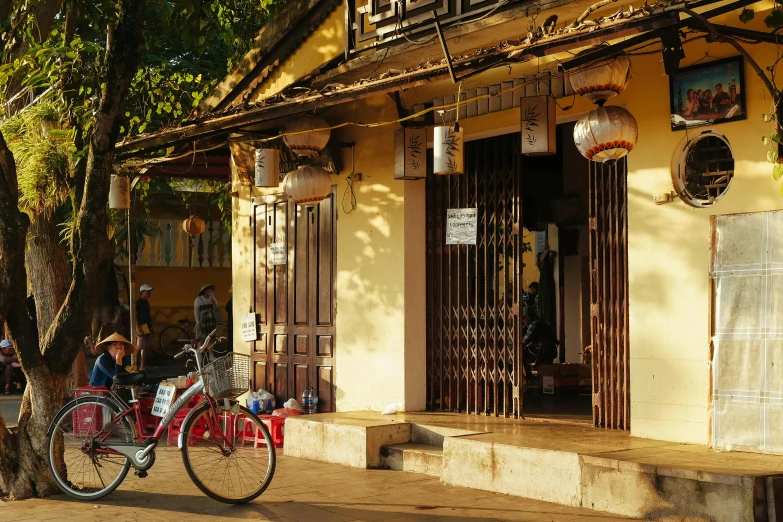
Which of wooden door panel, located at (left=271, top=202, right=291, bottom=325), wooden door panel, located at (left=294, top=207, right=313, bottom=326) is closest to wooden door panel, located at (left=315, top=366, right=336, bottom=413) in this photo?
wooden door panel, located at (left=294, top=207, right=313, bottom=326)

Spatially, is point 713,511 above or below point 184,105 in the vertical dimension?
below

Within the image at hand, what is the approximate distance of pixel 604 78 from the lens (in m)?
7.45

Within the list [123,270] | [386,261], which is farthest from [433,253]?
[123,270]

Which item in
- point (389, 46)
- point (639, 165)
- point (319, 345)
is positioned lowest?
point (319, 345)

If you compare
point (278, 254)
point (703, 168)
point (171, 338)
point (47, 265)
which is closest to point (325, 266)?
point (278, 254)

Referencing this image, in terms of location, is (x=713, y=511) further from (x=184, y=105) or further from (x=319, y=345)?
(x=184, y=105)

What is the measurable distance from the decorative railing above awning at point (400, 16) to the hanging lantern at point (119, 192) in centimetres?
355

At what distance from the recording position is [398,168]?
9680 millimetres

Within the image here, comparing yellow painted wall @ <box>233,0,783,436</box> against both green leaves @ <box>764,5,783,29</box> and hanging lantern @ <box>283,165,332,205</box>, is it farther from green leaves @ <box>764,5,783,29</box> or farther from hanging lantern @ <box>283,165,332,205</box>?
green leaves @ <box>764,5,783,29</box>

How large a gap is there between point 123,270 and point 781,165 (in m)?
18.2

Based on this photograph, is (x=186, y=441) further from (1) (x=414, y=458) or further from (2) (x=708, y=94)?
(2) (x=708, y=94)

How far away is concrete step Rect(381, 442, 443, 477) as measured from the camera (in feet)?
28.1

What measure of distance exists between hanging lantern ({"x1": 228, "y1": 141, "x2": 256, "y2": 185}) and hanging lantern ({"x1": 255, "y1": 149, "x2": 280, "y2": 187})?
143 centimetres

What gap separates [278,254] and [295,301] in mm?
658
